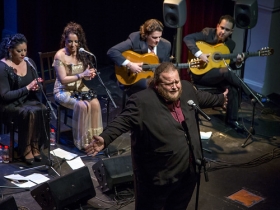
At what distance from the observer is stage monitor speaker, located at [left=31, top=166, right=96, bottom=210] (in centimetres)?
464

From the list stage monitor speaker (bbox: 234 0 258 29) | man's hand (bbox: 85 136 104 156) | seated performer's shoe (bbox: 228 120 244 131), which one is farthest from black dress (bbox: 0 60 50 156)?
stage monitor speaker (bbox: 234 0 258 29)

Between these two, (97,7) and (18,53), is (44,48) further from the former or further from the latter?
(18,53)

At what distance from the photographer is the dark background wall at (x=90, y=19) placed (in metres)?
8.42

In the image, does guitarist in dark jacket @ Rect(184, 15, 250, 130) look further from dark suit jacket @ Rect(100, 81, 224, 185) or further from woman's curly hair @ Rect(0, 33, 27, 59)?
dark suit jacket @ Rect(100, 81, 224, 185)

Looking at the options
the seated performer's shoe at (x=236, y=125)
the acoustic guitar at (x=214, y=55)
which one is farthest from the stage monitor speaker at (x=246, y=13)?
the seated performer's shoe at (x=236, y=125)

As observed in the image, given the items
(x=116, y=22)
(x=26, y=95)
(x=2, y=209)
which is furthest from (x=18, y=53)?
(x=116, y=22)

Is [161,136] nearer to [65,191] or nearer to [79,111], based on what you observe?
[65,191]

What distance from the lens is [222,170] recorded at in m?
5.82

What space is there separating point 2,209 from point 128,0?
17.5 feet

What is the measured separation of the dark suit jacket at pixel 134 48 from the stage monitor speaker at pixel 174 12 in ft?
0.99

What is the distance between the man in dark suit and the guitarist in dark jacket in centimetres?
295

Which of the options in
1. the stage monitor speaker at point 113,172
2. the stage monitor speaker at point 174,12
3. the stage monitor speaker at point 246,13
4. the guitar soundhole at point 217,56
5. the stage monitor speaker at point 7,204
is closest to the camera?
the stage monitor speaker at point 7,204

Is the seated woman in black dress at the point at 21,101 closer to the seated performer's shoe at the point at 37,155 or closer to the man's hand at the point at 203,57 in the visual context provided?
the seated performer's shoe at the point at 37,155

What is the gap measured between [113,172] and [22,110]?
1284mm
